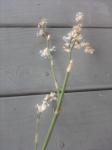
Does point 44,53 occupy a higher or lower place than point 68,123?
higher

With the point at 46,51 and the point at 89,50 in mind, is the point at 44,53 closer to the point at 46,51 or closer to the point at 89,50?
the point at 46,51

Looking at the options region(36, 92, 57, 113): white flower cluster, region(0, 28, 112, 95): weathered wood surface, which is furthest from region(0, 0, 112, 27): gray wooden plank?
region(36, 92, 57, 113): white flower cluster

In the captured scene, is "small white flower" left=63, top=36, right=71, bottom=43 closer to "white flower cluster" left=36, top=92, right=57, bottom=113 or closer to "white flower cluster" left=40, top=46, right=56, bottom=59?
"white flower cluster" left=40, top=46, right=56, bottom=59

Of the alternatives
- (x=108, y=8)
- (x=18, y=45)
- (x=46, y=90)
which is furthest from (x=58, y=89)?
(x=108, y=8)

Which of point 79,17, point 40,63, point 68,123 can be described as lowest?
point 68,123

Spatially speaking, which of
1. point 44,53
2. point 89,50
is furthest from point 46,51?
point 89,50
